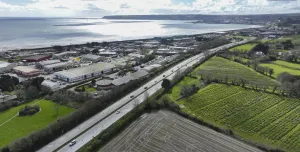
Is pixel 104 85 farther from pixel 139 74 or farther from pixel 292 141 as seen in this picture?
pixel 292 141

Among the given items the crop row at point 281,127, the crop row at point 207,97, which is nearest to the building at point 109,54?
the crop row at point 207,97

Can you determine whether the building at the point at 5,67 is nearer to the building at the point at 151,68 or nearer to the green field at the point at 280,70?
the building at the point at 151,68

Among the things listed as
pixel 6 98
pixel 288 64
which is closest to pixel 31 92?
pixel 6 98

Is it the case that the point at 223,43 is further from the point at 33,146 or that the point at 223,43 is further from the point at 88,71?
the point at 33,146

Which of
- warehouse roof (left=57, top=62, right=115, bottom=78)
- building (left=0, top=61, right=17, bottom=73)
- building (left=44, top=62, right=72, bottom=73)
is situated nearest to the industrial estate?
warehouse roof (left=57, top=62, right=115, bottom=78)

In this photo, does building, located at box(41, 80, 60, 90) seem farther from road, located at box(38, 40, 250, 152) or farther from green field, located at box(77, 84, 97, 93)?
road, located at box(38, 40, 250, 152)

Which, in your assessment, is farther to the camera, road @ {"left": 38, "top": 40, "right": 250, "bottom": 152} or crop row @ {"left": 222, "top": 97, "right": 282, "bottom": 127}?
crop row @ {"left": 222, "top": 97, "right": 282, "bottom": 127}

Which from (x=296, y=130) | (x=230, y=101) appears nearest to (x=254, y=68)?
(x=230, y=101)
